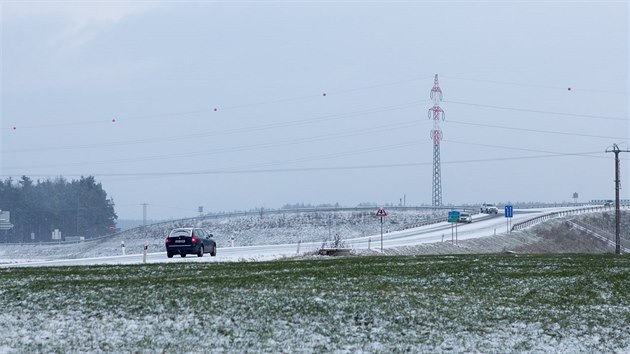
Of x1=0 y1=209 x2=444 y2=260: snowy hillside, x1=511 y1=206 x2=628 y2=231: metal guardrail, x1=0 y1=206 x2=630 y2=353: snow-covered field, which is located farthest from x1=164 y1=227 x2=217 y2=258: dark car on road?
x1=511 y1=206 x2=628 y2=231: metal guardrail

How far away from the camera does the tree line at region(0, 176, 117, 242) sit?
15525cm

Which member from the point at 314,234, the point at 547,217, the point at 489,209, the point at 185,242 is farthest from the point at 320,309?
the point at 489,209

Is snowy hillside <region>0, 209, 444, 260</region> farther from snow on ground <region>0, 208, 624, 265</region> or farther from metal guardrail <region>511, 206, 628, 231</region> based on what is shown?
metal guardrail <region>511, 206, 628, 231</region>

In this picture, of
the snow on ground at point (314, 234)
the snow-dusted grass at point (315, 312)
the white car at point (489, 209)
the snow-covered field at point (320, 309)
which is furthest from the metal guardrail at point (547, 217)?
the snow-dusted grass at point (315, 312)

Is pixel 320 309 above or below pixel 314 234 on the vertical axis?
above

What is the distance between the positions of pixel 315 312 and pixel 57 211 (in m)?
142

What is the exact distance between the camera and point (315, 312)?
874 inches

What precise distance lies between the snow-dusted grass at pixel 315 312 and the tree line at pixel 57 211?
128249 mm

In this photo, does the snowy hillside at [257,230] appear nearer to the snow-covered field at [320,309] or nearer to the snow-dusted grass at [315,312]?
the snow-covered field at [320,309]

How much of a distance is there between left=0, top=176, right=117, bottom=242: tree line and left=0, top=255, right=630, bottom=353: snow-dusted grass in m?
128

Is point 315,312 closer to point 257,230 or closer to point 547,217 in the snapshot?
point 257,230

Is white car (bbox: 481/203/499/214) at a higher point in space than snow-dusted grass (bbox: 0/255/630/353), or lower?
higher

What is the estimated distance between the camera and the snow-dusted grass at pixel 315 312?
19.4 metres

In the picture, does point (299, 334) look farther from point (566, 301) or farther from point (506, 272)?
point (506, 272)
